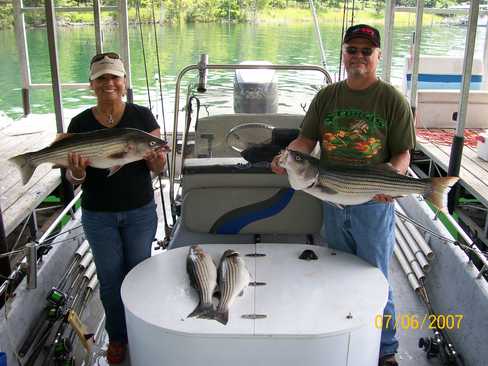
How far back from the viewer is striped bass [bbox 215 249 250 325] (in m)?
2.24

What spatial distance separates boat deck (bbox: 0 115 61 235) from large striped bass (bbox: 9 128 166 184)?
137 cm

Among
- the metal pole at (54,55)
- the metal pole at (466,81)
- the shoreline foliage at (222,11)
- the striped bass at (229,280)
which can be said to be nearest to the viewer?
the striped bass at (229,280)

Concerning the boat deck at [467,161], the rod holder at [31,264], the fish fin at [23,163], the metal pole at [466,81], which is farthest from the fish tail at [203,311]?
the boat deck at [467,161]

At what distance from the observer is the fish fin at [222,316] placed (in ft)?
7.15

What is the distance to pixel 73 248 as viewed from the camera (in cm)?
396

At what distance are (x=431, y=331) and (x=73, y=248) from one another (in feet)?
8.43

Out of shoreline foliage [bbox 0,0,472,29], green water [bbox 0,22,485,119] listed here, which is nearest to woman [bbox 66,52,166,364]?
shoreline foliage [bbox 0,0,472,29]

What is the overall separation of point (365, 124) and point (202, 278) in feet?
3.48

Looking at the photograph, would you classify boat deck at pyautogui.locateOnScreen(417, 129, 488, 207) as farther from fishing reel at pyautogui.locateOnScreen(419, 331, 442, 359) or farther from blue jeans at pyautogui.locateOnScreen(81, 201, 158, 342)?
blue jeans at pyautogui.locateOnScreen(81, 201, 158, 342)

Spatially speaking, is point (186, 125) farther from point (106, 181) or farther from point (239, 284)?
point (239, 284)

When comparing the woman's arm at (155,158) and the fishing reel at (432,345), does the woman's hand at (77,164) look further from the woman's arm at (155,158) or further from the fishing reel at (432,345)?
the fishing reel at (432,345)

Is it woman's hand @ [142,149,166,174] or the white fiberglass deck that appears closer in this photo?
the white fiberglass deck

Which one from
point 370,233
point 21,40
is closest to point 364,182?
point 370,233

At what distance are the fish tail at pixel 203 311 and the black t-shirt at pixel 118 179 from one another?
0.70m
